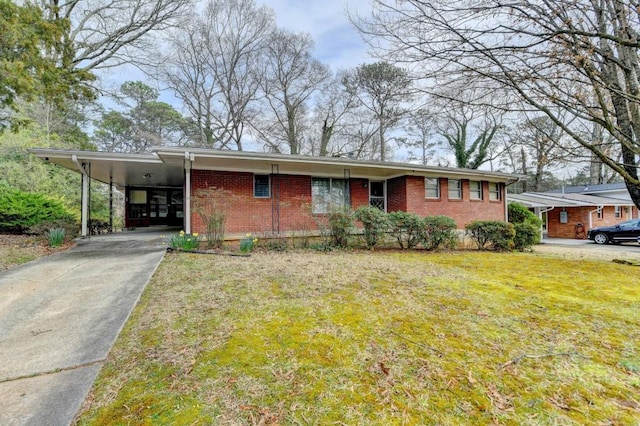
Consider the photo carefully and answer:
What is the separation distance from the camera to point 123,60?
45.4 feet

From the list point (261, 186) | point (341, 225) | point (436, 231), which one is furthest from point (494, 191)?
point (261, 186)

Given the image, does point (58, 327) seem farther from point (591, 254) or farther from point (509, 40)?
point (591, 254)

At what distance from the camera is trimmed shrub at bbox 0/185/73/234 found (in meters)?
10.1

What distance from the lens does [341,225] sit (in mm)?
9078

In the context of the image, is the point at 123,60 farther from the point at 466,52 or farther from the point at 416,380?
the point at 416,380

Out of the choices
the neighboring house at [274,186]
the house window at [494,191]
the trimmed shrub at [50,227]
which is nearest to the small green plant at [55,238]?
the trimmed shrub at [50,227]

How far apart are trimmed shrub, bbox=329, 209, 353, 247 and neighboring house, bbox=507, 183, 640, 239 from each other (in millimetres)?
15031

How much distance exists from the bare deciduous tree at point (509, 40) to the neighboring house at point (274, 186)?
18.2ft

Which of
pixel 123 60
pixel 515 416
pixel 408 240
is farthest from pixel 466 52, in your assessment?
pixel 123 60

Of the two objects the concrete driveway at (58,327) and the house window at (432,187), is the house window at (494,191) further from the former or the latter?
the concrete driveway at (58,327)

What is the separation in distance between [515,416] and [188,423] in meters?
2.03

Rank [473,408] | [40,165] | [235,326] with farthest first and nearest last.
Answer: [40,165] → [235,326] → [473,408]

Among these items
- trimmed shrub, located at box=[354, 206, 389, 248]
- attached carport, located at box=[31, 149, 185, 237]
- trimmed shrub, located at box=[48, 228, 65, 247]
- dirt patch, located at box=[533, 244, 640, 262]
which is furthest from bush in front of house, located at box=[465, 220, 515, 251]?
trimmed shrub, located at box=[48, 228, 65, 247]

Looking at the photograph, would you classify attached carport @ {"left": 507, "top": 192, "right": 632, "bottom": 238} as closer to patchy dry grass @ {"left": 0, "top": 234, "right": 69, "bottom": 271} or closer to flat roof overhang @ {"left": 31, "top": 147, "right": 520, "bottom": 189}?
flat roof overhang @ {"left": 31, "top": 147, "right": 520, "bottom": 189}
